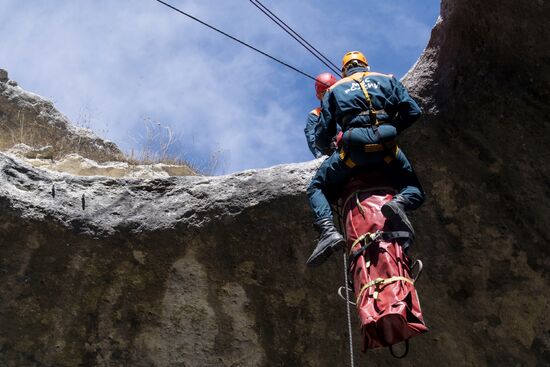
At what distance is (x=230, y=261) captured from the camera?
5.64m

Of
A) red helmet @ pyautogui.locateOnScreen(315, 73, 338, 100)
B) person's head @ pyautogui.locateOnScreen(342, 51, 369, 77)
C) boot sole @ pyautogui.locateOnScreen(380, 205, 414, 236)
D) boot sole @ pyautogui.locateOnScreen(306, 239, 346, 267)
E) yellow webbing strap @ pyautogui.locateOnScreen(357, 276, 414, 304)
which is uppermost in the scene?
red helmet @ pyautogui.locateOnScreen(315, 73, 338, 100)

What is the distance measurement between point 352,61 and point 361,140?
2.93ft

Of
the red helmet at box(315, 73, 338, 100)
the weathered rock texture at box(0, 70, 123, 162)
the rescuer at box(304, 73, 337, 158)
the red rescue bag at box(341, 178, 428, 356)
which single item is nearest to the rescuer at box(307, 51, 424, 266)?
the red rescue bag at box(341, 178, 428, 356)

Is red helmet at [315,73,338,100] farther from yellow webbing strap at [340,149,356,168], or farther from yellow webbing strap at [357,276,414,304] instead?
yellow webbing strap at [357,276,414,304]

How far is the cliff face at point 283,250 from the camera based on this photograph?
5.41 metres

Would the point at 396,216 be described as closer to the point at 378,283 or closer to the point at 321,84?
the point at 378,283

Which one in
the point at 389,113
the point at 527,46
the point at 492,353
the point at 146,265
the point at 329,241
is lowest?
the point at 492,353

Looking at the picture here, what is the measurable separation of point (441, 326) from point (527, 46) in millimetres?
1906

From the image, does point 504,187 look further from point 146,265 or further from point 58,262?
point 58,262

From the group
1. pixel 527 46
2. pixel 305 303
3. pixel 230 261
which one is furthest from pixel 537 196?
pixel 230 261

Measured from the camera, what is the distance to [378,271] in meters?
4.12

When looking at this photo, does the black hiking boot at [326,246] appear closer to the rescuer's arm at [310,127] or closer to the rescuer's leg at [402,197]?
the rescuer's leg at [402,197]

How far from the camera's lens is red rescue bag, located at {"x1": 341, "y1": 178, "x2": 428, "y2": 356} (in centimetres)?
388

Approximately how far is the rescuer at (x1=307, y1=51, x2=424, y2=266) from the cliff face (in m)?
0.67
